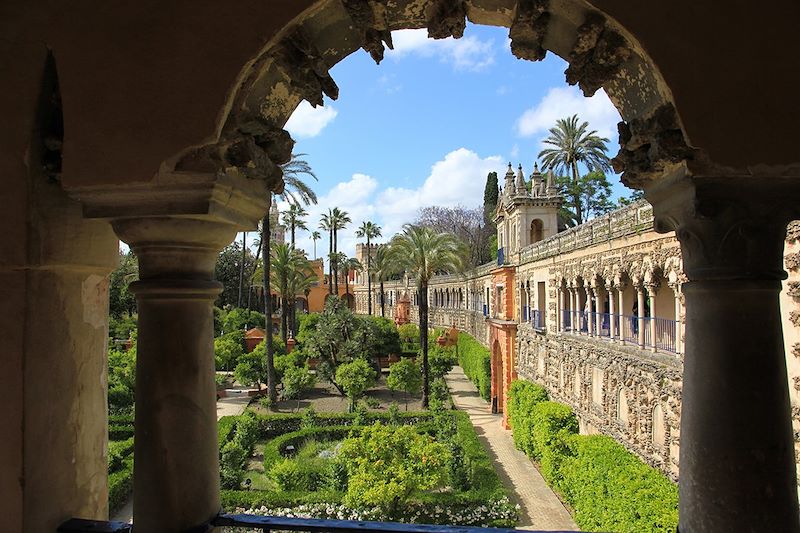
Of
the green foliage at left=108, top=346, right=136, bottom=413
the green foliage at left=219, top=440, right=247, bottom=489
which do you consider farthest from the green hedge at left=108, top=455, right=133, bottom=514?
the green foliage at left=108, top=346, right=136, bottom=413

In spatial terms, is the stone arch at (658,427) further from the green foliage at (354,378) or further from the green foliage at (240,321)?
the green foliage at (240,321)

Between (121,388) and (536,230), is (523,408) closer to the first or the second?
(536,230)

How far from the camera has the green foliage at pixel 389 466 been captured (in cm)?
1186

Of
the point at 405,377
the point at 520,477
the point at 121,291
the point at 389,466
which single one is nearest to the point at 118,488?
the point at 389,466

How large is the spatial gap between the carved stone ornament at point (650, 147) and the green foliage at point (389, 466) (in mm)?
10641

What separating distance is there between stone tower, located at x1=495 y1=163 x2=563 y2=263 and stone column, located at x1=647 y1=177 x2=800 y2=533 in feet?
76.0

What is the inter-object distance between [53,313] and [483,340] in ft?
110

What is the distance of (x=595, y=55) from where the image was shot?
7.83ft

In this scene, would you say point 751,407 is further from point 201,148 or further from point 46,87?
point 46,87

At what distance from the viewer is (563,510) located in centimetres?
1459

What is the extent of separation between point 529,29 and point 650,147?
0.74 meters

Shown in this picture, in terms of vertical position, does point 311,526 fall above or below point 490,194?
below

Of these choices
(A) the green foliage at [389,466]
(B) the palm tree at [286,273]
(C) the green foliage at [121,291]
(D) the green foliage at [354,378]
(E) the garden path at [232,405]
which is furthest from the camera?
(C) the green foliage at [121,291]

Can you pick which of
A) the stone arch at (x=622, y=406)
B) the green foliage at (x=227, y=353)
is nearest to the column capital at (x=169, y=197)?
the stone arch at (x=622, y=406)
